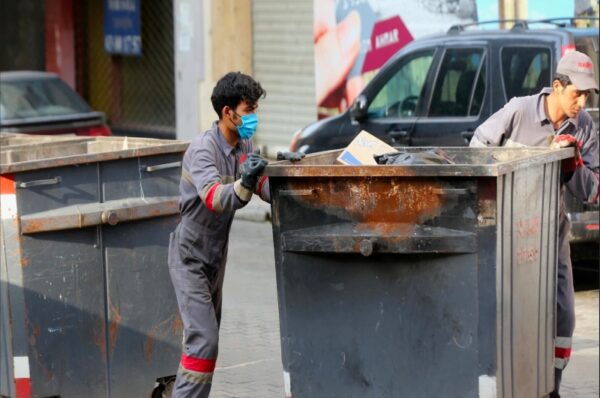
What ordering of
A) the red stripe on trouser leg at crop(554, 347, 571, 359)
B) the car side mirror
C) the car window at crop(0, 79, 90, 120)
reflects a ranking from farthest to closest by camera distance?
the car window at crop(0, 79, 90, 120)
the car side mirror
the red stripe on trouser leg at crop(554, 347, 571, 359)

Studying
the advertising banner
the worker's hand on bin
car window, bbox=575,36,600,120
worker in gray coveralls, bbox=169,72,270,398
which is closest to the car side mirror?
car window, bbox=575,36,600,120

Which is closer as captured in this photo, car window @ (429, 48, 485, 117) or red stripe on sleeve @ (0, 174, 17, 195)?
red stripe on sleeve @ (0, 174, 17, 195)

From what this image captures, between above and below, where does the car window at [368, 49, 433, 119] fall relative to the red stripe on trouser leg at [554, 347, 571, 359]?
above

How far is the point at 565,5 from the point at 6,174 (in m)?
8.13

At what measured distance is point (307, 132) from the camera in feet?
39.4

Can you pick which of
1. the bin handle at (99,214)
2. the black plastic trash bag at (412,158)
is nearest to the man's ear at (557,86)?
the black plastic trash bag at (412,158)

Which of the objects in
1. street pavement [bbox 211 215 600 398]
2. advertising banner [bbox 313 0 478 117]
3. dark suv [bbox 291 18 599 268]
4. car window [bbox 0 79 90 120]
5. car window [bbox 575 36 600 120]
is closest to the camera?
street pavement [bbox 211 215 600 398]

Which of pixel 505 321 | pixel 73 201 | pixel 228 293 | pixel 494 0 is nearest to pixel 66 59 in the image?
pixel 494 0

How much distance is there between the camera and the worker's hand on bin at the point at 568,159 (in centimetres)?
588

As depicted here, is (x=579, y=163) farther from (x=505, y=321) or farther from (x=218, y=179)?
(x=218, y=179)

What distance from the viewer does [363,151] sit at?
5832 millimetres

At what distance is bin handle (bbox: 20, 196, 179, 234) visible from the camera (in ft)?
21.0

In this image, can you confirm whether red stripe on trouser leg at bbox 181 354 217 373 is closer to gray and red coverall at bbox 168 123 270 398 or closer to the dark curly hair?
gray and red coverall at bbox 168 123 270 398

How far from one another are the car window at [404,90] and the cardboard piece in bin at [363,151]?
5139 mm
